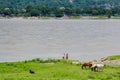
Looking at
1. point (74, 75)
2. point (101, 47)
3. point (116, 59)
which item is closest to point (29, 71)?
point (74, 75)

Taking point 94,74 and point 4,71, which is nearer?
point 94,74

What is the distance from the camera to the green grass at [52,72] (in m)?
32.8

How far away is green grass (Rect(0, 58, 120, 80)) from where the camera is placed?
3281 cm

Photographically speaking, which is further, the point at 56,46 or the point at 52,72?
the point at 56,46

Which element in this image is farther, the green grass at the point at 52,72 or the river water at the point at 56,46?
the river water at the point at 56,46

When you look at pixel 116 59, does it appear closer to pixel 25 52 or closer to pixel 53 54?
pixel 53 54

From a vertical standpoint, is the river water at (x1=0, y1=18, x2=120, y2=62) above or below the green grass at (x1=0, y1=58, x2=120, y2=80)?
below

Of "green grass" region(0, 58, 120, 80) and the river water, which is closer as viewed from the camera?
"green grass" region(0, 58, 120, 80)

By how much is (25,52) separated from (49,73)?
4138 centimetres

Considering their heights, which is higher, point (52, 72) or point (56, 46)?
point (52, 72)

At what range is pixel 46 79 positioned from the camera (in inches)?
1195

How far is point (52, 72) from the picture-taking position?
1398 inches

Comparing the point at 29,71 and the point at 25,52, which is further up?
the point at 29,71

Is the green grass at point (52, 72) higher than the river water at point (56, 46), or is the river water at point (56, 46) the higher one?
the green grass at point (52, 72)
